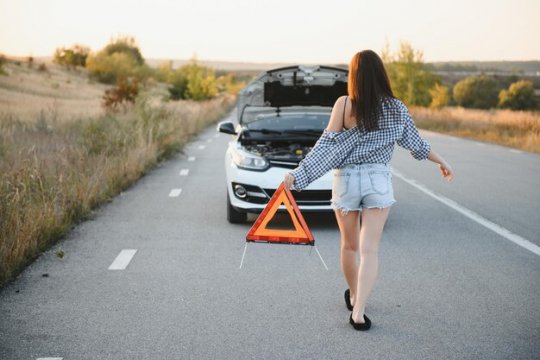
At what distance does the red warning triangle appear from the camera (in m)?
4.83

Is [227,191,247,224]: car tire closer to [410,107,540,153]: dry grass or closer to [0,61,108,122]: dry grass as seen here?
[410,107,540,153]: dry grass

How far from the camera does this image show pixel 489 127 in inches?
1284

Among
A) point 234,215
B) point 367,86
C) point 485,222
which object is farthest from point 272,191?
point 367,86

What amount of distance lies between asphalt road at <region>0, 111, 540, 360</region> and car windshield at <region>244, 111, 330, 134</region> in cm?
121

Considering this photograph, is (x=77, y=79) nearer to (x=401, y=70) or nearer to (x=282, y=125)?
(x=401, y=70)

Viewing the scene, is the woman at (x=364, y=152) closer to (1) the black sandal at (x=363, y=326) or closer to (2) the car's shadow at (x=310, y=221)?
(1) the black sandal at (x=363, y=326)

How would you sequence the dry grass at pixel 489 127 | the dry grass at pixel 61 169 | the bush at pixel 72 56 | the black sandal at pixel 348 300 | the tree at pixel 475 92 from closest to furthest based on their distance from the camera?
1. the black sandal at pixel 348 300
2. the dry grass at pixel 61 169
3. the dry grass at pixel 489 127
4. the bush at pixel 72 56
5. the tree at pixel 475 92

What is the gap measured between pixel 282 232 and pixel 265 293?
0.87m

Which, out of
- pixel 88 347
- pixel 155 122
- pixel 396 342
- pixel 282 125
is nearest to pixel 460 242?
pixel 282 125

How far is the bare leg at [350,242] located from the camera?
188 inches

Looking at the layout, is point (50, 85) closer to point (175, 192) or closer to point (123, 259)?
point (175, 192)

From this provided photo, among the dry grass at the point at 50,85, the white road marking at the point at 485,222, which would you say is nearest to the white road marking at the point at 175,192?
the white road marking at the point at 485,222

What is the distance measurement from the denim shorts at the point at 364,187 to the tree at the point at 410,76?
48292mm

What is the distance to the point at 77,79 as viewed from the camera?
313 ft
